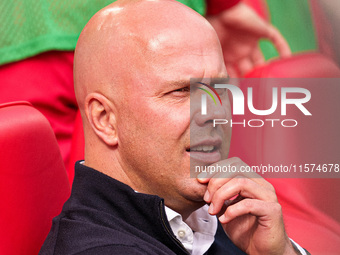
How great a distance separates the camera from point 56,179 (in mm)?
1112

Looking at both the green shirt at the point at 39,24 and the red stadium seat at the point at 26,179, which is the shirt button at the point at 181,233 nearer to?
the red stadium seat at the point at 26,179

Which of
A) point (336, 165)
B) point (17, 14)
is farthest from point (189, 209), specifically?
point (17, 14)

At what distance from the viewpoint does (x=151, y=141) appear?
3.13 feet

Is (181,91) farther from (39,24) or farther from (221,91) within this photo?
(39,24)

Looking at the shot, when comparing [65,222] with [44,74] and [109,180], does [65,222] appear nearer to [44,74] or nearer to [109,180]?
[109,180]

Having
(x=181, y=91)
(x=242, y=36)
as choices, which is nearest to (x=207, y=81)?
(x=181, y=91)

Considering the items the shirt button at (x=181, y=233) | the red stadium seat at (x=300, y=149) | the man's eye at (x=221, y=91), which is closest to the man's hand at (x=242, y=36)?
the red stadium seat at (x=300, y=149)

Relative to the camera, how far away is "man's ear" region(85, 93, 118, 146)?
984 mm

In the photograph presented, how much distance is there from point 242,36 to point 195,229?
1.07 meters

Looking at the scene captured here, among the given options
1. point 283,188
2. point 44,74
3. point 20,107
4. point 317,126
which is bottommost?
point 283,188

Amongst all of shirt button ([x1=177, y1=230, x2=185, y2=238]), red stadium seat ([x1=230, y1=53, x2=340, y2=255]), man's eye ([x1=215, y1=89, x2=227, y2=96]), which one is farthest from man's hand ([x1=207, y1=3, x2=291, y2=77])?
shirt button ([x1=177, y1=230, x2=185, y2=238])

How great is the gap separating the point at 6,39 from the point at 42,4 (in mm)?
133

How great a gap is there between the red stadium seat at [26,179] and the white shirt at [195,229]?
241 millimetres

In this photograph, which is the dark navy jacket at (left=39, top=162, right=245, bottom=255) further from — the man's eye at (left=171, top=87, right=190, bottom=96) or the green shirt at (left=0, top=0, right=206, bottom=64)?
the green shirt at (left=0, top=0, right=206, bottom=64)
